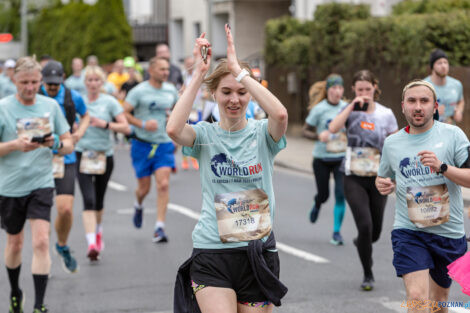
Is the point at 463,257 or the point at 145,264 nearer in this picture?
the point at 463,257

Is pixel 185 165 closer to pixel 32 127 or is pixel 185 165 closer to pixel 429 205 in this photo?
pixel 32 127

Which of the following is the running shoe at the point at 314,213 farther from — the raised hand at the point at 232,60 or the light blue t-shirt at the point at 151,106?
the raised hand at the point at 232,60

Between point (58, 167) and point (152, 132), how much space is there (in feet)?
7.98

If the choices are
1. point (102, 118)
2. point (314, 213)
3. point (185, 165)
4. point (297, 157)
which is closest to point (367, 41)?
point (297, 157)

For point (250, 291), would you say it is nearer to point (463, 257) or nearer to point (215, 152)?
point (215, 152)

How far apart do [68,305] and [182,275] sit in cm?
298

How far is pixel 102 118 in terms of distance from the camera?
9.73 metres

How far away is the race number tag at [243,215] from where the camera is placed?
4.63 m

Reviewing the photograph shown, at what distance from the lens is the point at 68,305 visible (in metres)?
7.41

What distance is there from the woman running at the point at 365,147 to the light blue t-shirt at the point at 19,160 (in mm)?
2718

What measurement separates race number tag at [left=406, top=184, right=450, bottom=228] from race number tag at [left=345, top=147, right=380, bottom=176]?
2491 millimetres

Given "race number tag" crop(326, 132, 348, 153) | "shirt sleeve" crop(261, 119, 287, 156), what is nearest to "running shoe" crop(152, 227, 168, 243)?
"race number tag" crop(326, 132, 348, 153)

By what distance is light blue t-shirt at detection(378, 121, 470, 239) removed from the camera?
5.45 meters

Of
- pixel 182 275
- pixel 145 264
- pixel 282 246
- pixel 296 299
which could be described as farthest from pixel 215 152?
pixel 282 246
